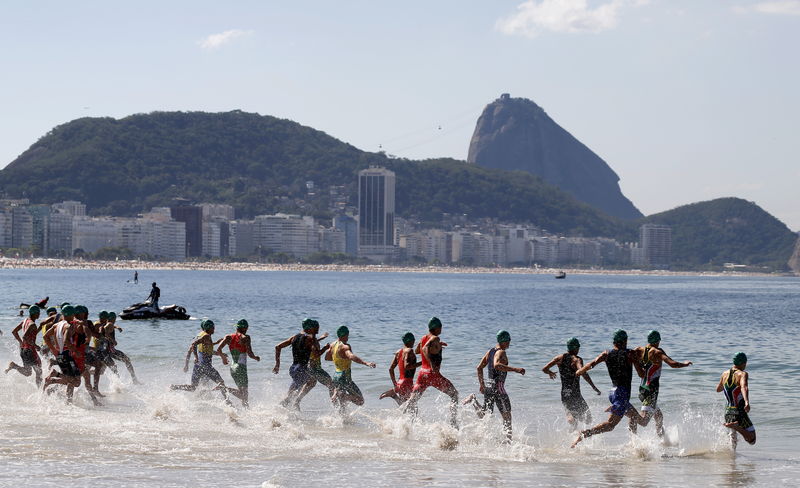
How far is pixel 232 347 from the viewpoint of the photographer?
19141mm

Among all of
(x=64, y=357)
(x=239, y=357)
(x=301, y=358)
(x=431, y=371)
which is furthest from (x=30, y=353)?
(x=431, y=371)

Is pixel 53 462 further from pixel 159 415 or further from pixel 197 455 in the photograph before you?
pixel 159 415

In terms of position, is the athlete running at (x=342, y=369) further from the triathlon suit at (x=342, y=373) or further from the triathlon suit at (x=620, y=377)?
the triathlon suit at (x=620, y=377)

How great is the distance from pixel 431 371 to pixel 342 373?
1.88 m

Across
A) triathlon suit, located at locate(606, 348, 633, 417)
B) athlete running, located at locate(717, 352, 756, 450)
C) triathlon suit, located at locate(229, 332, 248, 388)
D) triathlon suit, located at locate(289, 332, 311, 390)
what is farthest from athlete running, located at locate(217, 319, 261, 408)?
athlete running, located at locate(717, 352, 756, 450)

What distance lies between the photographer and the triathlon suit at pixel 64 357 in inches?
730

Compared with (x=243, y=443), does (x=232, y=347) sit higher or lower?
higher

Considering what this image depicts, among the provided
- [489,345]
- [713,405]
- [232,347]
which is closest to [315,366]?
[232,347]

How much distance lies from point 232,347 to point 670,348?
25.4 meters

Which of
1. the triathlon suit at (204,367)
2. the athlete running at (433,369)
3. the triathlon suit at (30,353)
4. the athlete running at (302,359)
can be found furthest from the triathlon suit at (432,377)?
the triathlon suit at (30,353)

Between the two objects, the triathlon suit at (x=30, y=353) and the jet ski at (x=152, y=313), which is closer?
the triathlon suit at (x=30, y=353)

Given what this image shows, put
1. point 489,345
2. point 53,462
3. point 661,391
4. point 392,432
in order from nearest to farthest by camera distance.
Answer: point 53,462 < point 392,432 < point 661,391 < point 489,345

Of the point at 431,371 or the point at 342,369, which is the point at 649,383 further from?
the point at 342,369

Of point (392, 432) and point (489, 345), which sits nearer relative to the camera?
point (392, 432)
